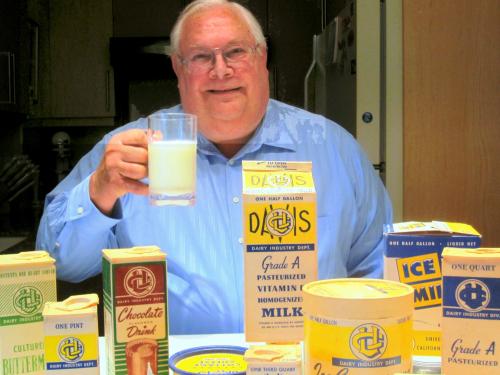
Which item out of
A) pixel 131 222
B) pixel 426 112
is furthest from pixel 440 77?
pixel 131 222

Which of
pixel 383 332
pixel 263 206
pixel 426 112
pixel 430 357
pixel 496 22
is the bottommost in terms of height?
pixel 430 357

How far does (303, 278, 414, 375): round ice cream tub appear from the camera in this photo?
68cm

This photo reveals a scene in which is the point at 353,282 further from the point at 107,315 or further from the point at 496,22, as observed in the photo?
the point at 496,22

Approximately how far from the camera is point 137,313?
2.72 ft

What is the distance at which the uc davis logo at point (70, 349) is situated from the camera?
787 millimetres

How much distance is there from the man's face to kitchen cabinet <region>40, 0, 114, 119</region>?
2.38 metres

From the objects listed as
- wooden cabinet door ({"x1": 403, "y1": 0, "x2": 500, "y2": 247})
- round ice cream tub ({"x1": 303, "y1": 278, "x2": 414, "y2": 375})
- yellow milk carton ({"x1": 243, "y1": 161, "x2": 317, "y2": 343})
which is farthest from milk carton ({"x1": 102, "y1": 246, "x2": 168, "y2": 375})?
wooden cabinet door ({"x1": 403, "y1": 0, "x2": 500, "y2": 247})

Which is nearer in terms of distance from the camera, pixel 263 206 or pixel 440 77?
pixel 263 206

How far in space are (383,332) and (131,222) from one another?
920 millimetres

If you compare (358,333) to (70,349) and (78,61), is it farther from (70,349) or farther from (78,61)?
(78,61)

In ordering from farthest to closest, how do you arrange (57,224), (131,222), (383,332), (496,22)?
(496,22)
(131,222)
(57,224)
(383,332)

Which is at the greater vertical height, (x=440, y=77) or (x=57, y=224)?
(x=440, y=77)

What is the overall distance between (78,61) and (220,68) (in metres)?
2.57

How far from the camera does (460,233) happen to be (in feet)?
2.97
